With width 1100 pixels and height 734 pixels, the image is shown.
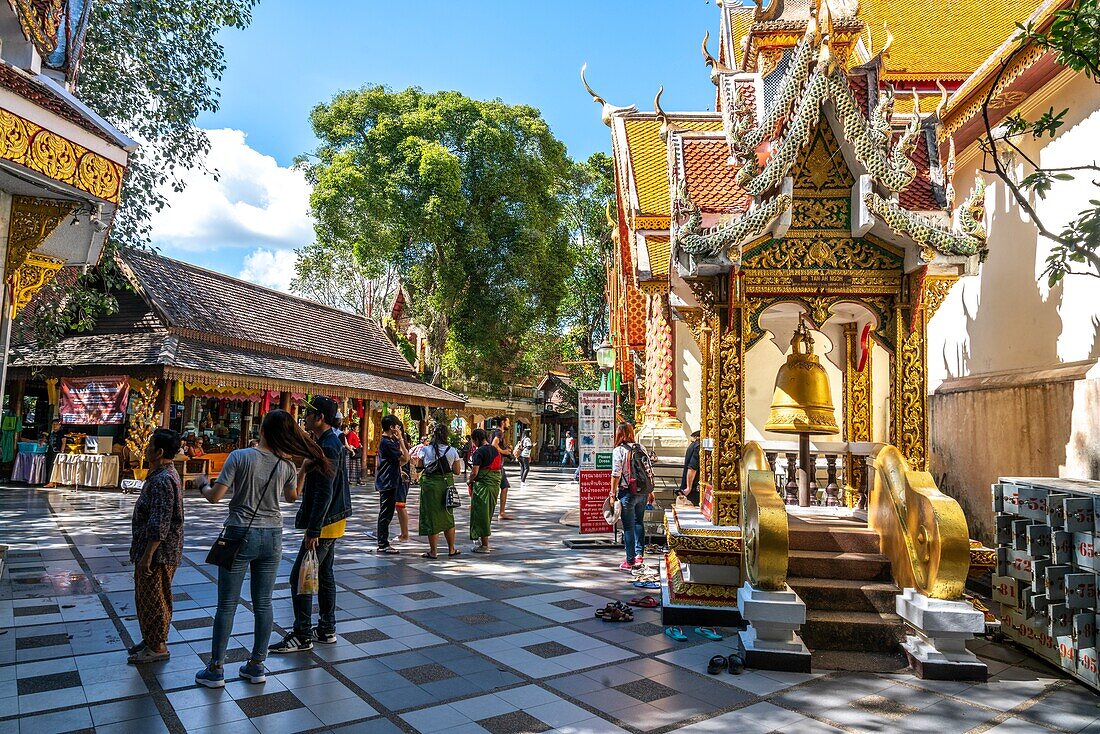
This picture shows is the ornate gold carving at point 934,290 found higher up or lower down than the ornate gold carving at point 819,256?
lower down

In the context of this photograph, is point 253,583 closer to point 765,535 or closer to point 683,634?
point 683,634

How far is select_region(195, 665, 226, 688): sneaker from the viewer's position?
4348 mm

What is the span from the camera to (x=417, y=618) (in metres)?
6.11

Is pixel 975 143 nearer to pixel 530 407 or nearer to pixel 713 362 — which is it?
pixel 713 362

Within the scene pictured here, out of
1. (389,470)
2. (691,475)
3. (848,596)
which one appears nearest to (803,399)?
(848,596)

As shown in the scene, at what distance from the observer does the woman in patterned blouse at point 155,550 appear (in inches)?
190

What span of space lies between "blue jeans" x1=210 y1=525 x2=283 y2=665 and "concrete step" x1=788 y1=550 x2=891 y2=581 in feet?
13.0

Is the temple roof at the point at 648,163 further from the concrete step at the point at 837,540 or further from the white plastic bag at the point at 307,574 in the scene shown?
the white plastic bag at the point at 307,574

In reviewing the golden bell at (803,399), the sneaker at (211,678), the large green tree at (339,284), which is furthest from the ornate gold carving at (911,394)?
the large green tree at (339,284)

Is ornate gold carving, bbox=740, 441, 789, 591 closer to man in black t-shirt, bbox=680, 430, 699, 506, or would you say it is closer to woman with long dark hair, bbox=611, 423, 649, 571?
woman with long dark hair, bbox=611, 423, 649, 571

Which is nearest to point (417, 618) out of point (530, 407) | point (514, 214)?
point (514, 214)

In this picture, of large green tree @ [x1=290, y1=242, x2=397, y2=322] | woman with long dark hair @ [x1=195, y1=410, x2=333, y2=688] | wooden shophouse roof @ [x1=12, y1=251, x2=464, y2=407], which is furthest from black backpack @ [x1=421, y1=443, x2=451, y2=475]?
large green tree @ [x1=290, y1=242, x2=397, y2=322]

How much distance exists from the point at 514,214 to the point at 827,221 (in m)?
22.0

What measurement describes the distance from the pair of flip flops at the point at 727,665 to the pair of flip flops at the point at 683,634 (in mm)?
677
